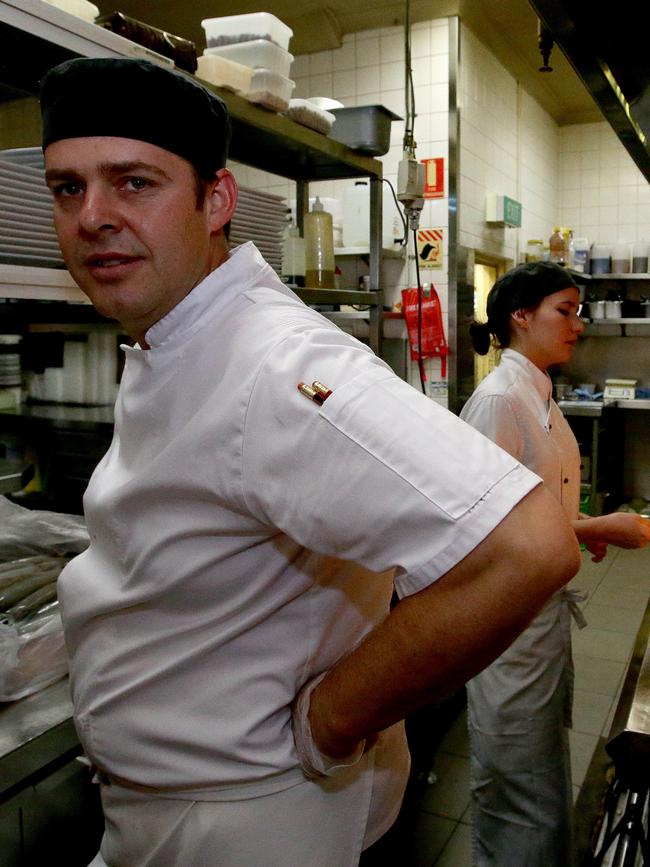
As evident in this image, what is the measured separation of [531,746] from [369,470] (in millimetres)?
1611

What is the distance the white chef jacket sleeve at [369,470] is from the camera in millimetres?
813

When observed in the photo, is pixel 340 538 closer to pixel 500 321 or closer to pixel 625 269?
pixel 500 321

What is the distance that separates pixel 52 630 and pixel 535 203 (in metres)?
6.01

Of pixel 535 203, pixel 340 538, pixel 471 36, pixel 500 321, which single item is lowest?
pixel 340 538

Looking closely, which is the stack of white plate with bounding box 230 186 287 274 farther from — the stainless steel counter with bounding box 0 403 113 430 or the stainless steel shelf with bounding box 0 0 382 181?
the stainless steel counter with bounding box 0 403 113 430

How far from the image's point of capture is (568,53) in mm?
1205

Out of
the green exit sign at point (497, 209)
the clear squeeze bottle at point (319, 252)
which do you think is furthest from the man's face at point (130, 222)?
the green exit sign at point (497, 209)

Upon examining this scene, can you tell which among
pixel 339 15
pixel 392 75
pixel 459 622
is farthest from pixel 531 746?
pixel 339 15

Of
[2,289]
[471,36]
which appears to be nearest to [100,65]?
[2,289]

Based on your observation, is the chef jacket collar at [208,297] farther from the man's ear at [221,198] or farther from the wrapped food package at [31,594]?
the wrapped food package at [31,594]

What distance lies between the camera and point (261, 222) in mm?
2479

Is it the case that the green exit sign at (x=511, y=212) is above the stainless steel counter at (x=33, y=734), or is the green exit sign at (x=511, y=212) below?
above

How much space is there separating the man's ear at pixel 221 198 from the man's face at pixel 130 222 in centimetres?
3

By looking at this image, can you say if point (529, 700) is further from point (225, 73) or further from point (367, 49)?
point (367, 49)
